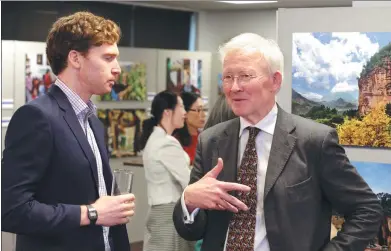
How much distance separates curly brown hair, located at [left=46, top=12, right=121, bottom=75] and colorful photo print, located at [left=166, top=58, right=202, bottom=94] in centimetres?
609

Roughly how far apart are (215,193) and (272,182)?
209 mm

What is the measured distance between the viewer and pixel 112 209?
91.7 inches

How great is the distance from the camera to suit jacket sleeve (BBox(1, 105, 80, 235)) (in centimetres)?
225

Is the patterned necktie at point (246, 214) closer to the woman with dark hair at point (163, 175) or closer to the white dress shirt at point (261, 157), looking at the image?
the white dress shirt at point (261, 157)

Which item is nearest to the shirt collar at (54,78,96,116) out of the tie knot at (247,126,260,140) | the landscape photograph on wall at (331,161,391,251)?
the tie knot at (247,126,260,140)

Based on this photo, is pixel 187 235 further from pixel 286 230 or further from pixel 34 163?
pixel 34 163

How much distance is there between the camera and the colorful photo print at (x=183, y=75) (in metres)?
8.61

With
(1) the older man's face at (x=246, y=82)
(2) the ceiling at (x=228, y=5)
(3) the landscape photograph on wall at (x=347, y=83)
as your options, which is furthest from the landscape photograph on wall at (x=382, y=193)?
(2) the ceiling at (x=228, y=5)

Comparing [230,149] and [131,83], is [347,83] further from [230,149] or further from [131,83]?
[131,83]

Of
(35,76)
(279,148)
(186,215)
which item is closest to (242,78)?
(279,148)

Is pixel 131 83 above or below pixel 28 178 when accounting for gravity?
above

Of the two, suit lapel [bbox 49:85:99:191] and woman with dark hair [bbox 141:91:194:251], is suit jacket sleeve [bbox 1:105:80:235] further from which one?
woman with dark hair [bbox 141:91:194:251]

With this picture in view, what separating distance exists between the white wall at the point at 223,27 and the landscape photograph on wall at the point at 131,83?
1.62 meters

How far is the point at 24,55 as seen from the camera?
22.4 ft
